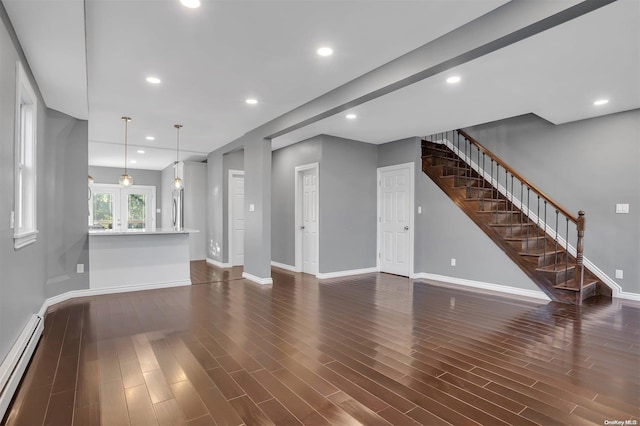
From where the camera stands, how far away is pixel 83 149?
4.82m

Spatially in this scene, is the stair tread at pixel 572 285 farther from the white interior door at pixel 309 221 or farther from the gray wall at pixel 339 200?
the white interior door at pixel 309 221

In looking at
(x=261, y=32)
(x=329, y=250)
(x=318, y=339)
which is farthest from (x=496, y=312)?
(x=261, y=32)

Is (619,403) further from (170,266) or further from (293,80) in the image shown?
(170,266)

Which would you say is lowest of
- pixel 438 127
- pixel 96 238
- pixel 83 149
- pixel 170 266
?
pixel 170 266

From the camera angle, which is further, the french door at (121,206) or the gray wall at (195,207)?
the french door at (121,206)

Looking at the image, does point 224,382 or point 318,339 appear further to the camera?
point 318,339

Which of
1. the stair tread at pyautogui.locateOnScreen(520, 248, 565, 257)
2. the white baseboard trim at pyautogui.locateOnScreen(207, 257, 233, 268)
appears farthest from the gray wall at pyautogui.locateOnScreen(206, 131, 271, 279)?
the stair tread at pyautogui.locateOnScreen(520, 248, 565, 257)

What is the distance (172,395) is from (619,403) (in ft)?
9.18

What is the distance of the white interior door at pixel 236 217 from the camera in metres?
7.54

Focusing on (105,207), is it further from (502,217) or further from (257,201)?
(502,217)

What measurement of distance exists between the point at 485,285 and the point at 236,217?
16.9 ft

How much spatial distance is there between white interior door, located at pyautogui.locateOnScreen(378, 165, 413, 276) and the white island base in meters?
3.66

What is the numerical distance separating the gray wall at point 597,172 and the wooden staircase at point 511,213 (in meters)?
0.27

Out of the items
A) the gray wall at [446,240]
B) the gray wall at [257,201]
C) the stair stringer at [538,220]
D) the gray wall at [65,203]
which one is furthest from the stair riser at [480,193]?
the gray wall at [65,203]
